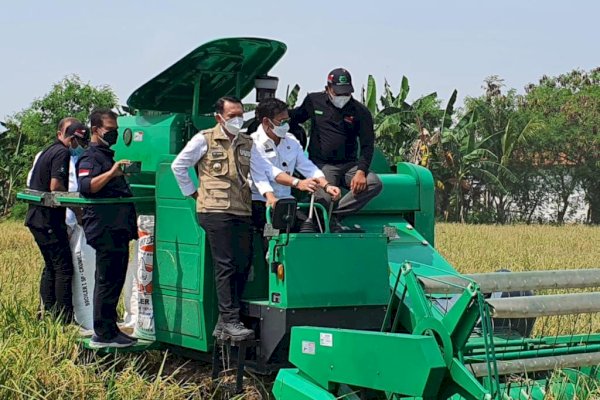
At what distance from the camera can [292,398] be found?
4875mm

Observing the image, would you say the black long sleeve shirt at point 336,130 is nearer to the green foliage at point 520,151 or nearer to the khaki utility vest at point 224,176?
the khaki utility vest at point 224,176

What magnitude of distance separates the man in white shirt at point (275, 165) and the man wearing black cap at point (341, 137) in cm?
38

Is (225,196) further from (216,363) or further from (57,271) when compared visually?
(57,271)

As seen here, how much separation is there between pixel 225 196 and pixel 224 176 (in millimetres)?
141

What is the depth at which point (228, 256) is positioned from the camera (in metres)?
5.50

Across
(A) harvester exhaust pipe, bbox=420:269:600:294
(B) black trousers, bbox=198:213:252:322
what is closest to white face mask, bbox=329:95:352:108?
(B) black trousers, bbox=198:213:252:322

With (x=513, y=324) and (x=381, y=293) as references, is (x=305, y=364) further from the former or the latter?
(x=513, y=324)

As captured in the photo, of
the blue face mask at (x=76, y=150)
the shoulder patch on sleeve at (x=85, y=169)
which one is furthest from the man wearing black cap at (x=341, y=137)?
the blue face mask at (x=76, y=150)

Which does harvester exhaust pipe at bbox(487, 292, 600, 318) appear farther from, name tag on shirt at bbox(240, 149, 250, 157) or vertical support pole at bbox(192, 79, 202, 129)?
vertical support pole at bbox(192, 79, 202, 129)

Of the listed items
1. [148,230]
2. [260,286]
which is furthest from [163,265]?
[260,286]

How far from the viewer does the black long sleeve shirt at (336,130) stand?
21.2 ft

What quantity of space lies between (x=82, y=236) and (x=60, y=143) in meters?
0.80

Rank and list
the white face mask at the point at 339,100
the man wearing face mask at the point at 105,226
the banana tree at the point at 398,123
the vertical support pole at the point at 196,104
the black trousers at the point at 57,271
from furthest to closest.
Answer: the banana tree at the point at 398,123, the black trousers at the point at 57,271, the vertical support pole at the point at 196,104, the white face mask at the point at 339,100, the man wearing face mask at the point at 105,226

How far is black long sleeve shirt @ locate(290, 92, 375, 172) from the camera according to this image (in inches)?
255
